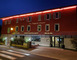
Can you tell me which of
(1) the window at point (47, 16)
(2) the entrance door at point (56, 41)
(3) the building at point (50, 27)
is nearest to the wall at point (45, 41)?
(3) the building at point (50, 27)

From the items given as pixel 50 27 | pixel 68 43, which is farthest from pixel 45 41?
pixel 68 43

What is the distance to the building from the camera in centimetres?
1572

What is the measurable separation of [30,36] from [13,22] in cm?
883

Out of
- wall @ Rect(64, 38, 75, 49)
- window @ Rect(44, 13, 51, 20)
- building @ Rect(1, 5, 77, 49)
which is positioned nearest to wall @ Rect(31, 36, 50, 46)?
building @ Rect(1, 5, 77, 49)

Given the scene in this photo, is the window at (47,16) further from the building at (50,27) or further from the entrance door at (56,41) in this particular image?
the entrance door at (56,41)

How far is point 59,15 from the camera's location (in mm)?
17156

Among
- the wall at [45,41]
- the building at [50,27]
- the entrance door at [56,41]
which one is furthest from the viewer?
the wall at [45,41]

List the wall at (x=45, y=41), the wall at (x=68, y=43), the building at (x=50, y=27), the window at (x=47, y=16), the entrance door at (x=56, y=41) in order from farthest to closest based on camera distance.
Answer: the window at (x=47, y=16)
the wall at (x=45, y=41)
the entrance door at (x=56, y=41)
the building at (x=50, y=27)
the wall at (x=68, y=43)

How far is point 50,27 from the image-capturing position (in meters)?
18.2

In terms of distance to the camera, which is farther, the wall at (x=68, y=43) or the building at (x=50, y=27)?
the building at (x=50, y=27)

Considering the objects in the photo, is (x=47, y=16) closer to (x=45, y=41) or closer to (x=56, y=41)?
(x=45, y=41)

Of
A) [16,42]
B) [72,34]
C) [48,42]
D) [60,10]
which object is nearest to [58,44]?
[48,42]

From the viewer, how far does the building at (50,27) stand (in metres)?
15.7

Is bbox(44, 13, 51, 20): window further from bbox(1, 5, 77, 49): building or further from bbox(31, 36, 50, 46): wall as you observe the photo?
bbox(31, 36, 50, 46): wall
